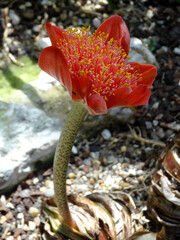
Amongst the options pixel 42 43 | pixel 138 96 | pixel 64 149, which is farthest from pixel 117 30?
pixel 42 43

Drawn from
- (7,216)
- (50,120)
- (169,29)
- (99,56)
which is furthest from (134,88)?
(169,29)

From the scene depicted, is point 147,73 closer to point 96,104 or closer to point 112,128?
point 96,104

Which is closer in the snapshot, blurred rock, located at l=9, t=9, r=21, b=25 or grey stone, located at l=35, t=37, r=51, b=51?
grey stone, located at l=35, t=37, r=51, b=51

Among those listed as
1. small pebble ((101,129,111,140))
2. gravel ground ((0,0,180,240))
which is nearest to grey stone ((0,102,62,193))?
gravel ground ((0,0,180,240))

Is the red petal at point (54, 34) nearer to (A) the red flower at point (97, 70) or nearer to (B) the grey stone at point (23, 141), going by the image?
(A) the red flower at point (97, 70)

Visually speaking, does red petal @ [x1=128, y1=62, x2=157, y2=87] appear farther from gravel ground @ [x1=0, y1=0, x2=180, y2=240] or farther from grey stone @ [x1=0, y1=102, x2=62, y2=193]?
grey stone @ [x1=0, y1=102, x2=62, y2=193]

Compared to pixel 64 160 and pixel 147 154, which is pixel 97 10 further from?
pixel 64 160
